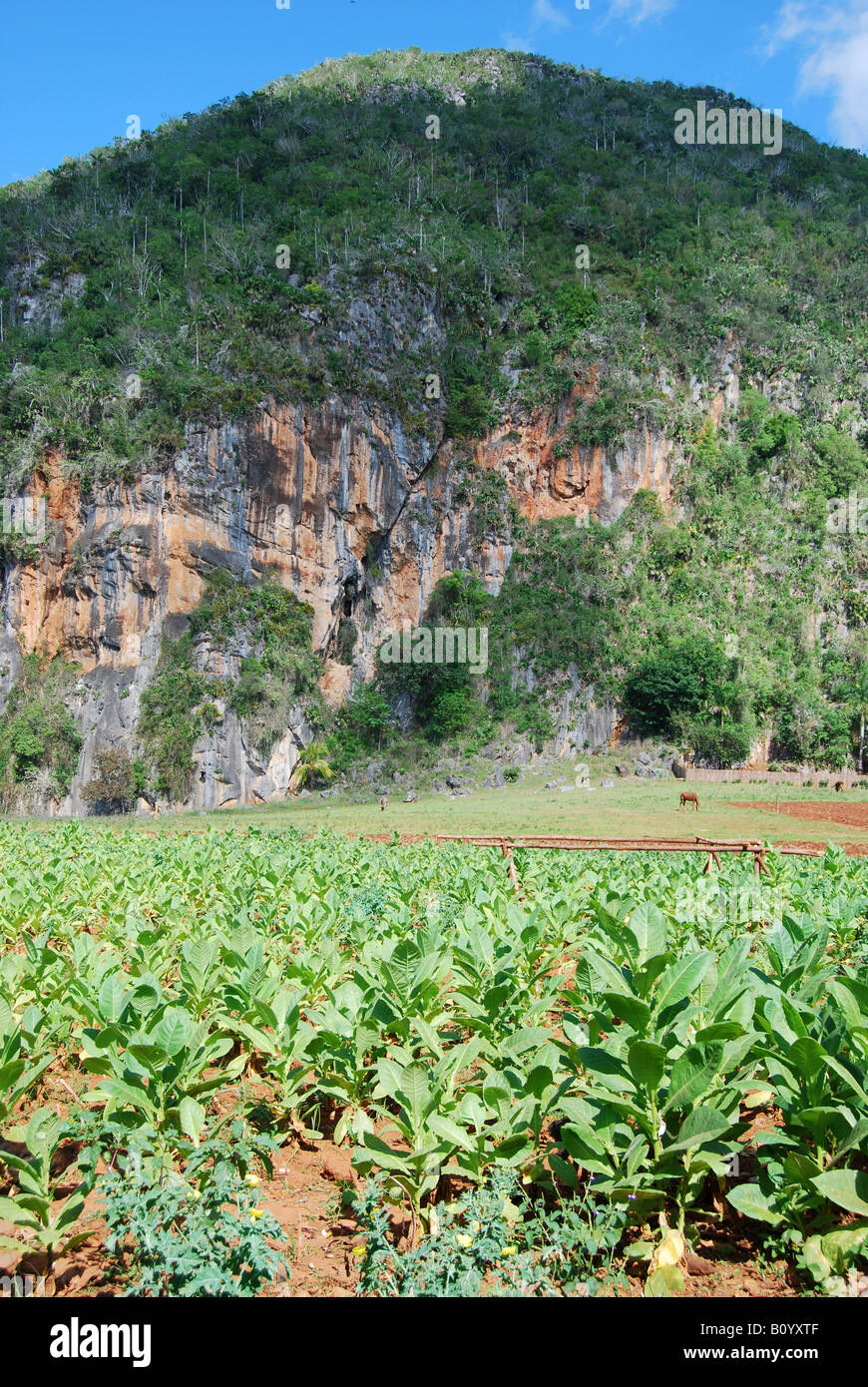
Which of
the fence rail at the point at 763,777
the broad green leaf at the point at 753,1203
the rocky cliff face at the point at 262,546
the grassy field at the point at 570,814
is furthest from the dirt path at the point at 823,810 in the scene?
the broad green leaf at the point at 753,1203

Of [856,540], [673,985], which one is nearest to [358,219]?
[856,540]

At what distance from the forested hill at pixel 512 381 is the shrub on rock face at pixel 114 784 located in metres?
3.09

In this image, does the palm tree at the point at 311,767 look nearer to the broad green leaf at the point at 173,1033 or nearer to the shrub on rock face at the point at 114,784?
the shrub on rock face at the point at 114,784

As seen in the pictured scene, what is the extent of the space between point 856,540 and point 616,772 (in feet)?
73.7

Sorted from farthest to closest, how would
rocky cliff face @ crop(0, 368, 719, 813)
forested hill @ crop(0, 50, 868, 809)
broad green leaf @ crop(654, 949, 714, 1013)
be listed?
forested hill @ crop(0, 50, 868, 809) < rocky cliff face @ crop(0, 368, 719, 813) < broad green leaf @ crop(654, 949, 714, 1013)

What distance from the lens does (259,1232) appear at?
→ 2.54 metres

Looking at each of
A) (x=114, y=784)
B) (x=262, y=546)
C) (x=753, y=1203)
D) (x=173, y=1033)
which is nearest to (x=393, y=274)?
(x=262, y=546)

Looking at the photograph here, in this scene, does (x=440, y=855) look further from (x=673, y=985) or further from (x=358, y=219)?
(x=358, y=219)

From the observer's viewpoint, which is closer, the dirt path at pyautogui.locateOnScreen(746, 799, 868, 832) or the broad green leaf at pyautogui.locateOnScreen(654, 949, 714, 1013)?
the broad green leaf at pyautogui.locateOnScreen(654, 949, 714, 1013)

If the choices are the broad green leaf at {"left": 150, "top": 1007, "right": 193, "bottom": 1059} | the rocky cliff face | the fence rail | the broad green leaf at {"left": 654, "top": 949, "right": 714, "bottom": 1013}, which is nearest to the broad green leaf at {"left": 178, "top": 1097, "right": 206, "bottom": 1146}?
the broad green leaf at {"left": 150, "top": 1007, "right": 193, "bottom": 1059}

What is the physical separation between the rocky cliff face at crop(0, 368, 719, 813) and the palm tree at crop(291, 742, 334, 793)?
60cm

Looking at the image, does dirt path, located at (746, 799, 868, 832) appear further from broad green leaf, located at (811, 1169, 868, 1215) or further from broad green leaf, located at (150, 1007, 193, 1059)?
broad green leaf, located at (150, 1007, 193, 1059)

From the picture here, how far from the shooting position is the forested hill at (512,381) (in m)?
42.8

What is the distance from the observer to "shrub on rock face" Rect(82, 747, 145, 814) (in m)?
35.5
